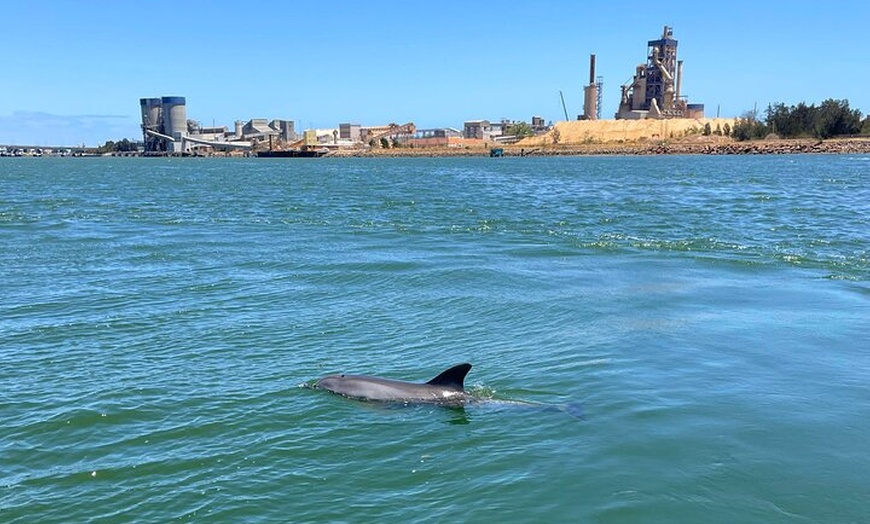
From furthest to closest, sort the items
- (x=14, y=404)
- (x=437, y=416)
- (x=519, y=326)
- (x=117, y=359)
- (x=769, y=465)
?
(x=519, y=326) → (x=117, y=359) → (x=14, y=404) → (x=437, y=416) → (x=769, y=465)

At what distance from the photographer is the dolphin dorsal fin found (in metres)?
10.8

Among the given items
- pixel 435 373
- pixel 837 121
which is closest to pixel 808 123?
pixel 837 121

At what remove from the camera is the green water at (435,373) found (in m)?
8.41

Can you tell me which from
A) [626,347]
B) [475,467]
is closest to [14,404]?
[475,467]

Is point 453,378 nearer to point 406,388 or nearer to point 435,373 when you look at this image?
point 406,388

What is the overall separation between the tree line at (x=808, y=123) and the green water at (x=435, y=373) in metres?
154

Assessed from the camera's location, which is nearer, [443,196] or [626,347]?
[626,347]

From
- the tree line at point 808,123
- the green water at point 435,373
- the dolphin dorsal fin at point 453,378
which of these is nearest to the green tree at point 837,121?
the tree line at point 808,123

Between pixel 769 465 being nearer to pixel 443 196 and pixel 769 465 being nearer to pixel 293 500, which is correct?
pixel 293 500

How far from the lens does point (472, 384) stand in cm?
1193

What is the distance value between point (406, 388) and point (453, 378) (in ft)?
2.64

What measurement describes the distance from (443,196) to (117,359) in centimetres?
4233

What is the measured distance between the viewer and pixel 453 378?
35.8ft

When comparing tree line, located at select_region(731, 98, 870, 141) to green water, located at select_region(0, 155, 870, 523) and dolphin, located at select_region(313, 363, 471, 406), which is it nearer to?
green water, located at select_region(0, 155, 870, 523)
